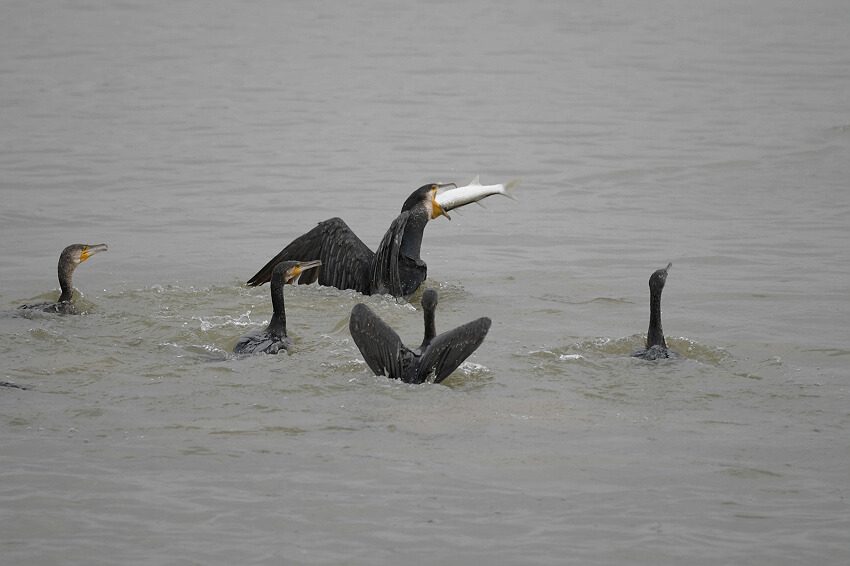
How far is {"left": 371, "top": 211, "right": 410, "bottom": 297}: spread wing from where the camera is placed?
10633mm

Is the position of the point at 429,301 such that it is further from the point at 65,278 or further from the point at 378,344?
the point at 65,278

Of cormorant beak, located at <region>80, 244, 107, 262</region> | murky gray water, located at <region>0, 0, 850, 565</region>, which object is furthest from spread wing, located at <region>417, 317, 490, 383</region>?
cormorant beak, located at <region>80, 244, 107, 262</region>

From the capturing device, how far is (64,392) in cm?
759

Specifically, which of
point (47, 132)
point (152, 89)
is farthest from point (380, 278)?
point (152, 89)

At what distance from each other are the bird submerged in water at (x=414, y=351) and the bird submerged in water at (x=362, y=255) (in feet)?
9.41

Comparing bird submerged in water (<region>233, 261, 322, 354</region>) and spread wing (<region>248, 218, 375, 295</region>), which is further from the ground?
spread wing (<region>248, 218, 375, 295</region>)

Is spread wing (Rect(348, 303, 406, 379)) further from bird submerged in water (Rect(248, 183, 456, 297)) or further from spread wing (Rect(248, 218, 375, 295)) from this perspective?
Answer: spread wing (Rect(248, 218, 375, 295))

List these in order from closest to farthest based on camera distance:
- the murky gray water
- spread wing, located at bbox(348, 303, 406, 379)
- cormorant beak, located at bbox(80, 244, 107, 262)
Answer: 1. the murky gray water
2. spread wing, located at bbox(348, 303, 406, 379)
3. cormorant beak, located at bbox(80, 244, 107, 262)

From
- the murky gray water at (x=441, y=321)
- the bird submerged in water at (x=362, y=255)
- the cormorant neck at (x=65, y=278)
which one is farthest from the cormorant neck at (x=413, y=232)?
the cormorant neck at (x=65, y=278)

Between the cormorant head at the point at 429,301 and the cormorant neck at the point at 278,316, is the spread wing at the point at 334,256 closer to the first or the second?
the cormorant neck at the point at 278,316

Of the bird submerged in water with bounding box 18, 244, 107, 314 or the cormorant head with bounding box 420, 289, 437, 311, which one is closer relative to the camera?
the cormorant head with bounding box 420, 289, 437, 311

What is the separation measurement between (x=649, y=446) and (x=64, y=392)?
11.4 ft

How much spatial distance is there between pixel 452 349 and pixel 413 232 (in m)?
3.60

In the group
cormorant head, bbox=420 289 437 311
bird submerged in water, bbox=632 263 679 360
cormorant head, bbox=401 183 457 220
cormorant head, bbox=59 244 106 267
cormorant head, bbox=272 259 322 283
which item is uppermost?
cormorant head, bbox=401 183 457 220
